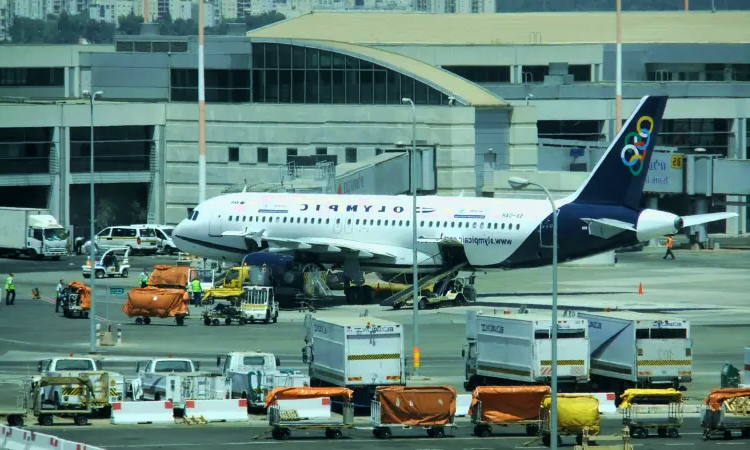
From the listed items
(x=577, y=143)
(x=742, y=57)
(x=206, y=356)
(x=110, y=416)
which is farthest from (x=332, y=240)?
(x=742, y=57)

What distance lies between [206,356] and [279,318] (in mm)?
13993

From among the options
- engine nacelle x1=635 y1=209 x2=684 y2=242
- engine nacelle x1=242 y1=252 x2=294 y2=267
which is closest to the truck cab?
engine nacelle x1=242 y1=252 x2=294 y2=267

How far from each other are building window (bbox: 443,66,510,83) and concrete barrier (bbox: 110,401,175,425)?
3900 inches

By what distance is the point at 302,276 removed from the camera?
257 feet

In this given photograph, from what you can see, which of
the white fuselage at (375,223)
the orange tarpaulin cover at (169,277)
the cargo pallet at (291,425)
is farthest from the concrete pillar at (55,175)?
the cargo pallet at (291,425)

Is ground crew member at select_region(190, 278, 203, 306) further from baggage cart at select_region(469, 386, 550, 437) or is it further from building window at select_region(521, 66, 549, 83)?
building window at select_region(521, 66, 549, 83)

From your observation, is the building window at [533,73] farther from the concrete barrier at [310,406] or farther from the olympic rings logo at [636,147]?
the concrete barrier at [310,406]

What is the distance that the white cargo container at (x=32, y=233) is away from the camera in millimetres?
104000

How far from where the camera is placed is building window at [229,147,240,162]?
110 meters

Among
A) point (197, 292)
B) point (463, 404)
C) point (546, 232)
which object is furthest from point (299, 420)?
point (197, 292)

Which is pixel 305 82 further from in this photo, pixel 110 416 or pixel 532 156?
pixel 110 416

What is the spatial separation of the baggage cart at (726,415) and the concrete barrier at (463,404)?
286 inches

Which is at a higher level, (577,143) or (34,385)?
(577,143)

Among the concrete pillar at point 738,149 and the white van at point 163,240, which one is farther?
the concrete pillar at point 738,149
